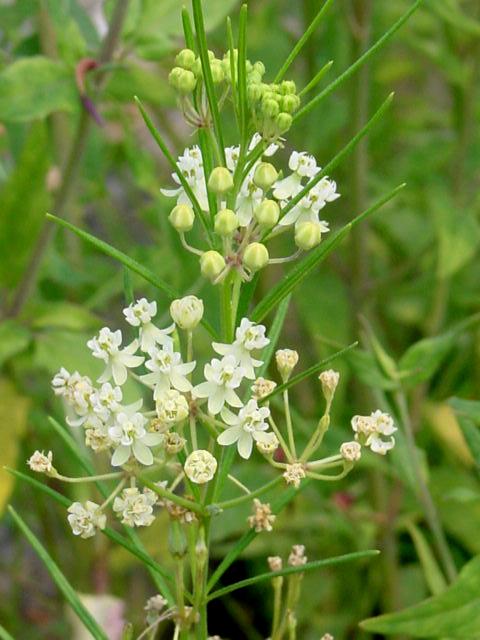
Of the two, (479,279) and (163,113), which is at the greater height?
(163,113)

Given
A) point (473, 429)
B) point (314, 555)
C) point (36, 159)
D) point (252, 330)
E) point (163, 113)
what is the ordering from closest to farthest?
point (252, 330)
point (473, 429)
point (36, 159)
point (314, 555)
point (163, 113)

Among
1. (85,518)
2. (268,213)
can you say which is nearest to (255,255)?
(268,213)

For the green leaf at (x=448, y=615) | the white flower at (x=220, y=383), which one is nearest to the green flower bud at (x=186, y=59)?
the white flower at (x=220, y=383)

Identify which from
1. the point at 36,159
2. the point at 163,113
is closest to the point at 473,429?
the point at 36,159

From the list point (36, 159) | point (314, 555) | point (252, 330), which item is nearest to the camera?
point (252, 330)

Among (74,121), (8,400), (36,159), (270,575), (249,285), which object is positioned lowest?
(270,575)

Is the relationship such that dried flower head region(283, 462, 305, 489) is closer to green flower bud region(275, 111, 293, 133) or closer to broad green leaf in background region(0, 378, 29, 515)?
green flower bud region(275, 111, 293, 133)

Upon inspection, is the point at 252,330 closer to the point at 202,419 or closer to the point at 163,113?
the point at 202,419

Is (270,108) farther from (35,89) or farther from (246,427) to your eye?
(35,89)
